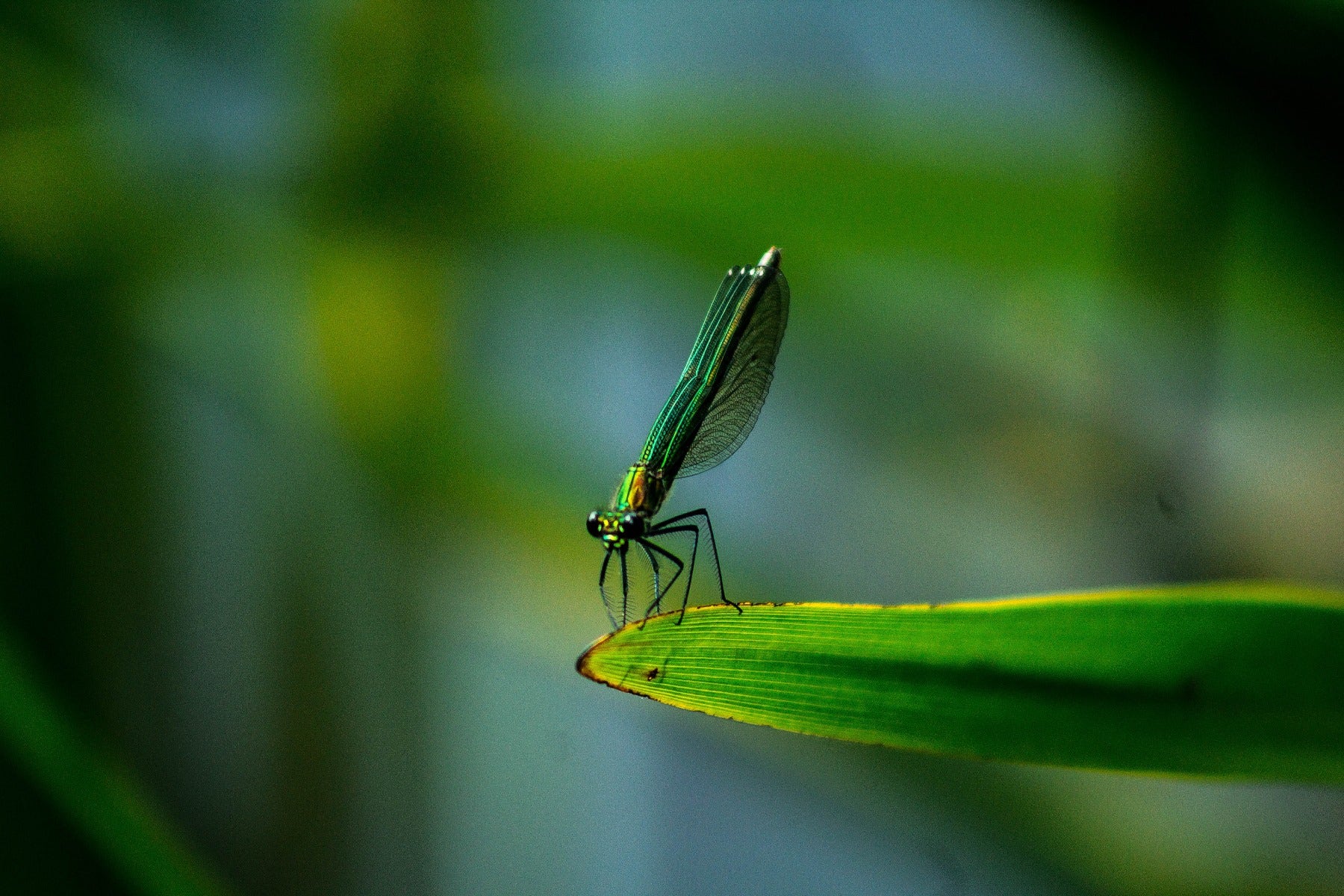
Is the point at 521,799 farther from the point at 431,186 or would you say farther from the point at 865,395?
the point at 431,186

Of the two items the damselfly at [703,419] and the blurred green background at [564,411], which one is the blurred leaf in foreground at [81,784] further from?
the damselfly at [703,419]

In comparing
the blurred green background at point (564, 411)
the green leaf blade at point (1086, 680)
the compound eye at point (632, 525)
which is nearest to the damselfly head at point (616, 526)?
the compound eye at point (632, 525)

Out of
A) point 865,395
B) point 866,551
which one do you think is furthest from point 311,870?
point 865,395

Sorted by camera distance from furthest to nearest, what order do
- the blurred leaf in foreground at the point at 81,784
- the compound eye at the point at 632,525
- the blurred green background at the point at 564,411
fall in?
the blurred green background at the point at 564,411
the compound eye at the point at 632,525
the blurred leaf in foreground at the point at 81,784

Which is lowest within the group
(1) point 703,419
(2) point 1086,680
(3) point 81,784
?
(3) point 81,784

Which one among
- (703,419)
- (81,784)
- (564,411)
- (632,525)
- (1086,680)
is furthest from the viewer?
(564,411)

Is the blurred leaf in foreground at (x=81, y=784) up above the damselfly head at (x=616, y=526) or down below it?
below

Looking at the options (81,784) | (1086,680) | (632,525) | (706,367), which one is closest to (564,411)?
(706,367)

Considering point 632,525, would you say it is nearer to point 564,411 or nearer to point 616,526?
point 616,526
